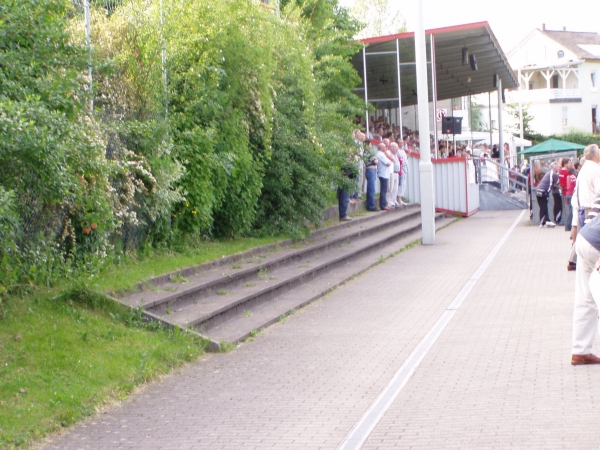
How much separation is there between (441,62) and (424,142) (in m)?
16.4

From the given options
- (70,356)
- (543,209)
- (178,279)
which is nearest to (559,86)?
(543,209)

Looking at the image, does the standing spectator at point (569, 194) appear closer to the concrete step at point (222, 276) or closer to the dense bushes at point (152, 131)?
the concrete step at point (222, 276)

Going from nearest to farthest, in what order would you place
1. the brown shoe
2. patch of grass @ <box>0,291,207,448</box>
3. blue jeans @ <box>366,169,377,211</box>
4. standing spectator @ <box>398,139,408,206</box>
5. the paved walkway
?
the paved walkway, patch of grass @ <box>0,291,207,448</box>, the brown shoe, blue jeans @ <box>366,169,377,211</box>, standing spectator @ <box>398,139,408,206</box>

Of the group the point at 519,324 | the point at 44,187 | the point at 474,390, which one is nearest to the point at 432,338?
the point at 519,324

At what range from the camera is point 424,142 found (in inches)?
763

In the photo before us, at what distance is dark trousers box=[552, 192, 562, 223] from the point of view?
23.3 metres

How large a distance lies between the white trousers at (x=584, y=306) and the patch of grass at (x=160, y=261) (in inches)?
195

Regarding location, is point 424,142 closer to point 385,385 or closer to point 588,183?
point 588,183

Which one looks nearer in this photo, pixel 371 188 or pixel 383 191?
pixel 371 188

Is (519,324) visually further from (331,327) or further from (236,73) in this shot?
(236,73)

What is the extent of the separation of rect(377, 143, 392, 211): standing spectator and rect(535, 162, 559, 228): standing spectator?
13.9ft

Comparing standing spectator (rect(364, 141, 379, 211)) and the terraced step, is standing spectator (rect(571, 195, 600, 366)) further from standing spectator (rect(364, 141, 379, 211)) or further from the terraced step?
standing spectator (rect(364, 141, 379, 211))

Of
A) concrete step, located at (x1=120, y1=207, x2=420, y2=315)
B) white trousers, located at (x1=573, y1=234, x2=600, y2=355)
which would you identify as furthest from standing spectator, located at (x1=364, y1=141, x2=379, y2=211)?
white trousers, located at (x1=573, y1=234, x2=600, y2=355)

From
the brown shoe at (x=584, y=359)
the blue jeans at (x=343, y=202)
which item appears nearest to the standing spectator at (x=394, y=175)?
the blue jeans at (x=343, y=202)
